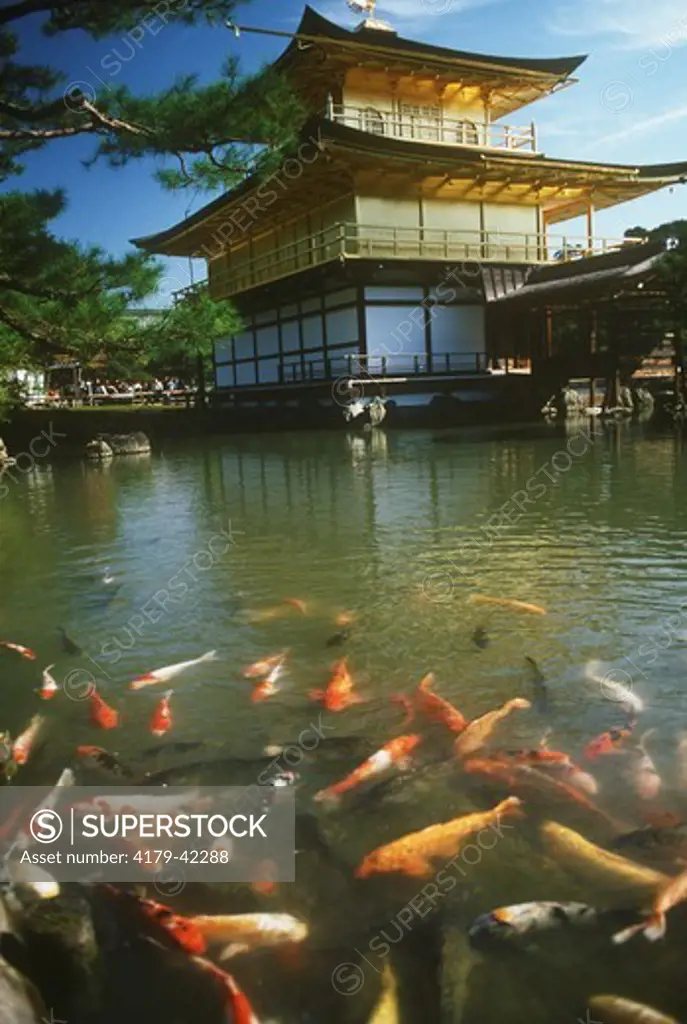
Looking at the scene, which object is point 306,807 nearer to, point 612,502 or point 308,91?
point 612,502

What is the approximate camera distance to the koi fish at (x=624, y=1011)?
2.50m

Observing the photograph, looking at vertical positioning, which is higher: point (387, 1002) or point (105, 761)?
point (105, 761)

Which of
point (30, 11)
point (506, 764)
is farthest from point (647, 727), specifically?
point (30, 11)

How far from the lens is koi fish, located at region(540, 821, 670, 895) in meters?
3.14

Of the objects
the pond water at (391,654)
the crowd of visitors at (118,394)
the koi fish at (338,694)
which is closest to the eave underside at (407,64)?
the crowd of visitors at (118,394)

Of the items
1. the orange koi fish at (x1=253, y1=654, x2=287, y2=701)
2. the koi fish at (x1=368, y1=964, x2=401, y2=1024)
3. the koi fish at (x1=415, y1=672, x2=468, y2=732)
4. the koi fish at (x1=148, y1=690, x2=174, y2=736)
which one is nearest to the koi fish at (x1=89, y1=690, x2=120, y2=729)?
the koi fish at (x1=148, y1=690, x2=174, y2=736)

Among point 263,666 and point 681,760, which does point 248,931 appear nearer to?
point 681,760

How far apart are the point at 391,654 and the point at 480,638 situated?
2.30ft

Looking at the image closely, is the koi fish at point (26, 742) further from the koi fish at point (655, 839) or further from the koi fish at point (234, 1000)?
the koi fish at point (655, 839)

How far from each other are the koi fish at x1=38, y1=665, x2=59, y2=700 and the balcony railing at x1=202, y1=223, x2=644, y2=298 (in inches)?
895

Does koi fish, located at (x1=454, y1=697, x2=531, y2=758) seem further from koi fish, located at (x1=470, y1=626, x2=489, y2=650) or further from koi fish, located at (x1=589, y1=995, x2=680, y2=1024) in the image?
koi fish, located at (x1=589, y1=995, x2=680, y2=1024)

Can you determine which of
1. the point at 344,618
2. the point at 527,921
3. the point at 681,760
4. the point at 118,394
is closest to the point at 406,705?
the point at 681,760

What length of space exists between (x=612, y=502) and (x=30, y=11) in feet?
28.8

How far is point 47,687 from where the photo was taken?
5406mm
